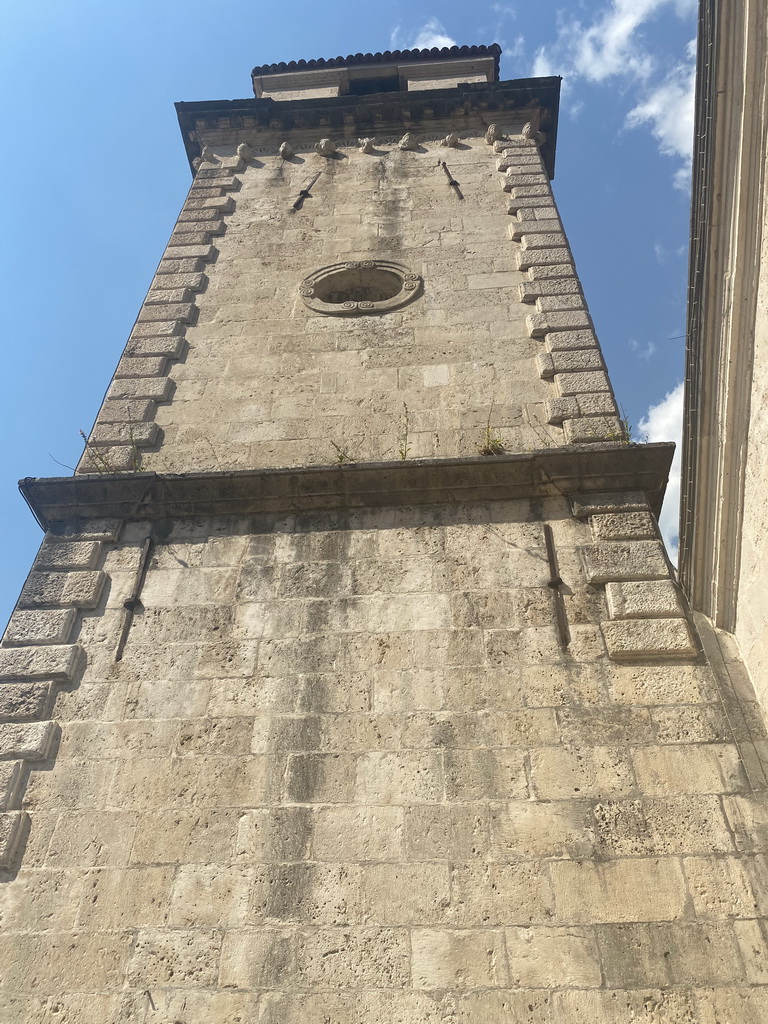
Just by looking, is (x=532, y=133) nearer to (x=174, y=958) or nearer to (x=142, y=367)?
Answer: (x=142, y=367)

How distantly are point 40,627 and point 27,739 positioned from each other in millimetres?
924

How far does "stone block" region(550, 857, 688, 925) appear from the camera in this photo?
4215mm

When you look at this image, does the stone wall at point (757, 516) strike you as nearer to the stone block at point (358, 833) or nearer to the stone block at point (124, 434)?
the stone block at point (358, 833)

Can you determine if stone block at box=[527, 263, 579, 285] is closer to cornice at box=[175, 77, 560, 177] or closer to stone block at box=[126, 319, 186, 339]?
stone block at box=[126, 319, 186, 339]

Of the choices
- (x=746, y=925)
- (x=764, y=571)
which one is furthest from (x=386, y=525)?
(x=746, y=925)

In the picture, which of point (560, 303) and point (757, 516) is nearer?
point (757, 516)

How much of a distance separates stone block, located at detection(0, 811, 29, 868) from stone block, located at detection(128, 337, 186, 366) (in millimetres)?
4957

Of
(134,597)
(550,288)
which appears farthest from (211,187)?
(134,597)

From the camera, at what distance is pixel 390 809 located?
4723mm

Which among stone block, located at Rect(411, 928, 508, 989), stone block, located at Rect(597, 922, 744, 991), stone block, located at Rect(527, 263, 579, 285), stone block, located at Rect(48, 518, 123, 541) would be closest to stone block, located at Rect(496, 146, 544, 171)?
stone block, located at Rect(527, 263, 579, 285)

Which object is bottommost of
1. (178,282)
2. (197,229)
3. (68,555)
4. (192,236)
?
(68,555)

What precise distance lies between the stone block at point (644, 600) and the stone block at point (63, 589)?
3836 mm

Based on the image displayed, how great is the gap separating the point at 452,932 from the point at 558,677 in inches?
68.4

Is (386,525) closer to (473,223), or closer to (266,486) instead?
(266,486)
